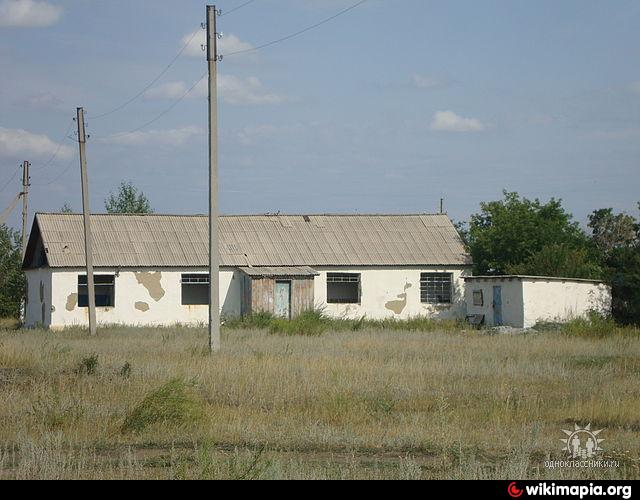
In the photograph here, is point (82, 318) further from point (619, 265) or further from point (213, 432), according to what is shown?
point (213, 432)

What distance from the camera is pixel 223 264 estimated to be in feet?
113

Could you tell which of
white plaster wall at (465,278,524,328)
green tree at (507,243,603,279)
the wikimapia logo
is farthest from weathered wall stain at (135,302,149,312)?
the wikimapia logo

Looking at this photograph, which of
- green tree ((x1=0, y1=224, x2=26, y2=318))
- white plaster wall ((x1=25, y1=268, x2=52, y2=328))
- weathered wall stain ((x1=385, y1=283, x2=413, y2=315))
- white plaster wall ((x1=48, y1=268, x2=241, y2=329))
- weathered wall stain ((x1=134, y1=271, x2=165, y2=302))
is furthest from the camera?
green tree ((x1=0, y1=224, x2=26, y2=318))

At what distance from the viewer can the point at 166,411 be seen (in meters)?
11.0

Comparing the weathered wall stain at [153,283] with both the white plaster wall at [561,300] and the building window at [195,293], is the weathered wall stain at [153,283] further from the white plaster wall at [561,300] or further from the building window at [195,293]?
the white plaster wall at [561,300]

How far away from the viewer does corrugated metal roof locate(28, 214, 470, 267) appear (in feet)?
111

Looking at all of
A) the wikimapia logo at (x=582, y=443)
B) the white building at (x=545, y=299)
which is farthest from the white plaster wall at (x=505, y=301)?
the wikimapia logo at (x=582, y=443)

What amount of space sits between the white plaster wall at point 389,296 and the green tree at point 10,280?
17.5 meters

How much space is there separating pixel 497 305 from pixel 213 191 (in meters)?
14.1

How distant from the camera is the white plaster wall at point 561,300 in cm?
2909

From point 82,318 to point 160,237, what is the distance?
4.76 m

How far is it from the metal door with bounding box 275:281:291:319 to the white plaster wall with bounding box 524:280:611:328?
9.34 metres

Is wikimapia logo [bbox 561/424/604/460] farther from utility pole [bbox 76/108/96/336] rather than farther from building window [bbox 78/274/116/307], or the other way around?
building window [bbox 78/274/116/307]
